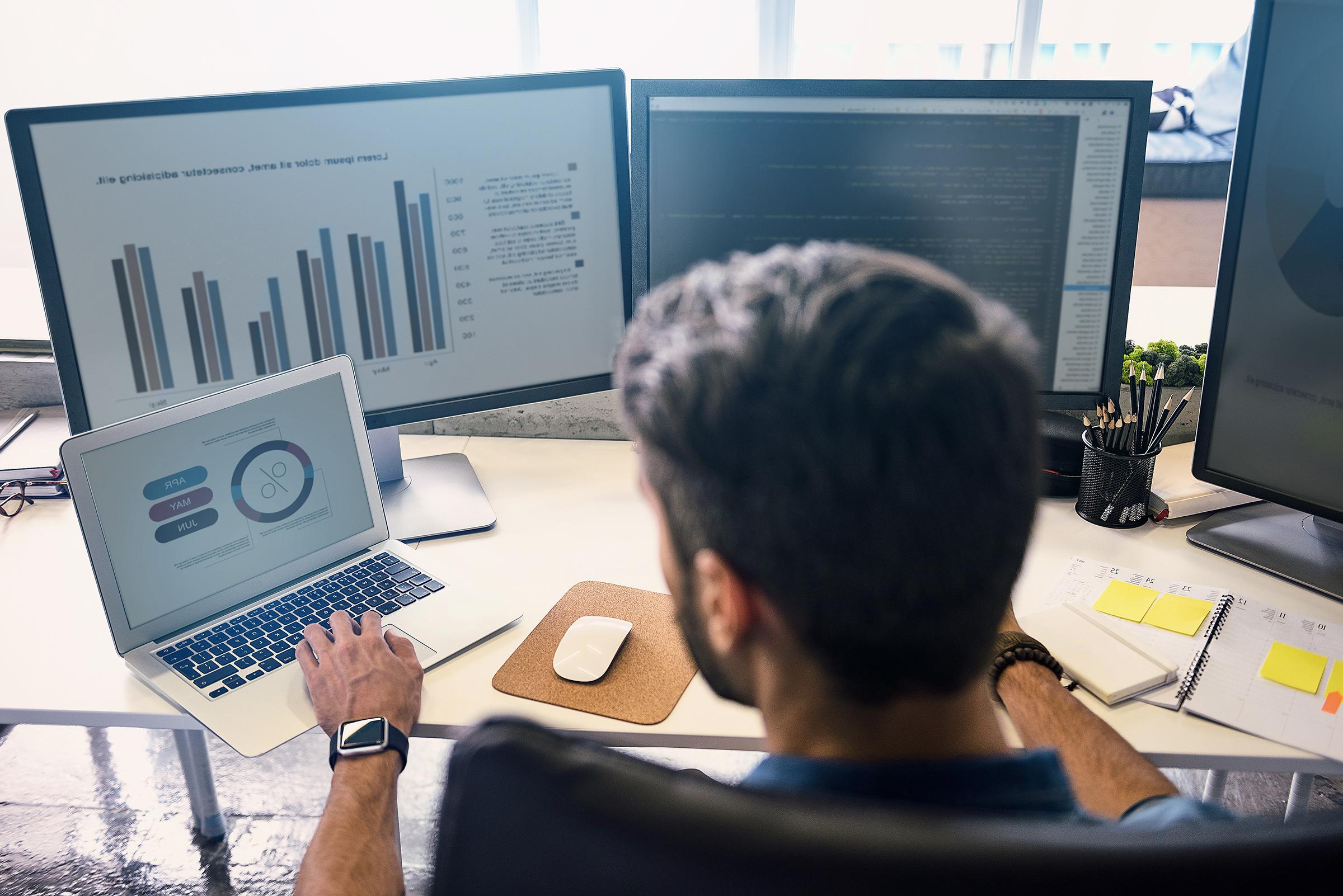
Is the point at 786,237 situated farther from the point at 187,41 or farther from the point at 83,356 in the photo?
the point at 187,41

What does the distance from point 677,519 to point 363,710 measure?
49 cm

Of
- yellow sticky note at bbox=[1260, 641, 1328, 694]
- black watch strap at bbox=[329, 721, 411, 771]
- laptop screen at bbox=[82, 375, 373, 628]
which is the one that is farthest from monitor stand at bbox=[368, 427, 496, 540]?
yellow sticky note at bbox=[1260, 641, 1328, 694]

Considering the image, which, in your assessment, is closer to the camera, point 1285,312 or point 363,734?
point 363,734

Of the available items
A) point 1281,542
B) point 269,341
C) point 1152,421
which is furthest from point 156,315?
point 1281,542

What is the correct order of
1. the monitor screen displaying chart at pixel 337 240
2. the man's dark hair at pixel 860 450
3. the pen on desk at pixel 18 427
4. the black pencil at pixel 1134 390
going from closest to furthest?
the man's dark hair at pixel 860 450 → the monitor screen displaying chart at pixel 337 240 → the black pencil at pixel 1134 390 → the pen on desk at pixel 18 427

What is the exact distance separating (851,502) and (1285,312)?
3.16 feet

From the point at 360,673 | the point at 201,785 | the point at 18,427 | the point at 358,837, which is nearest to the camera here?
the point at 358,837

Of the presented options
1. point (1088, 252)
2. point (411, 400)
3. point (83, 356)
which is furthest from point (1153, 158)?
point (83, 356)

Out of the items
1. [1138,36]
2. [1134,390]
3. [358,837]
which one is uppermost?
[1138,36]

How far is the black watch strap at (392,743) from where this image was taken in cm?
85

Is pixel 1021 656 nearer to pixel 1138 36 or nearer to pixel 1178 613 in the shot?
pixel 1178 613

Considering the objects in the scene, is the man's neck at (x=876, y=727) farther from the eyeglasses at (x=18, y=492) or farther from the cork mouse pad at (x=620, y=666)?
the eyeglasses at (x=18, y=492)

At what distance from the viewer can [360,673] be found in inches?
35.9

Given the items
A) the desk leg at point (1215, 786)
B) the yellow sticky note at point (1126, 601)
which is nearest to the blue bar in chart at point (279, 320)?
the yellow sticky note at point (1126, 601)
